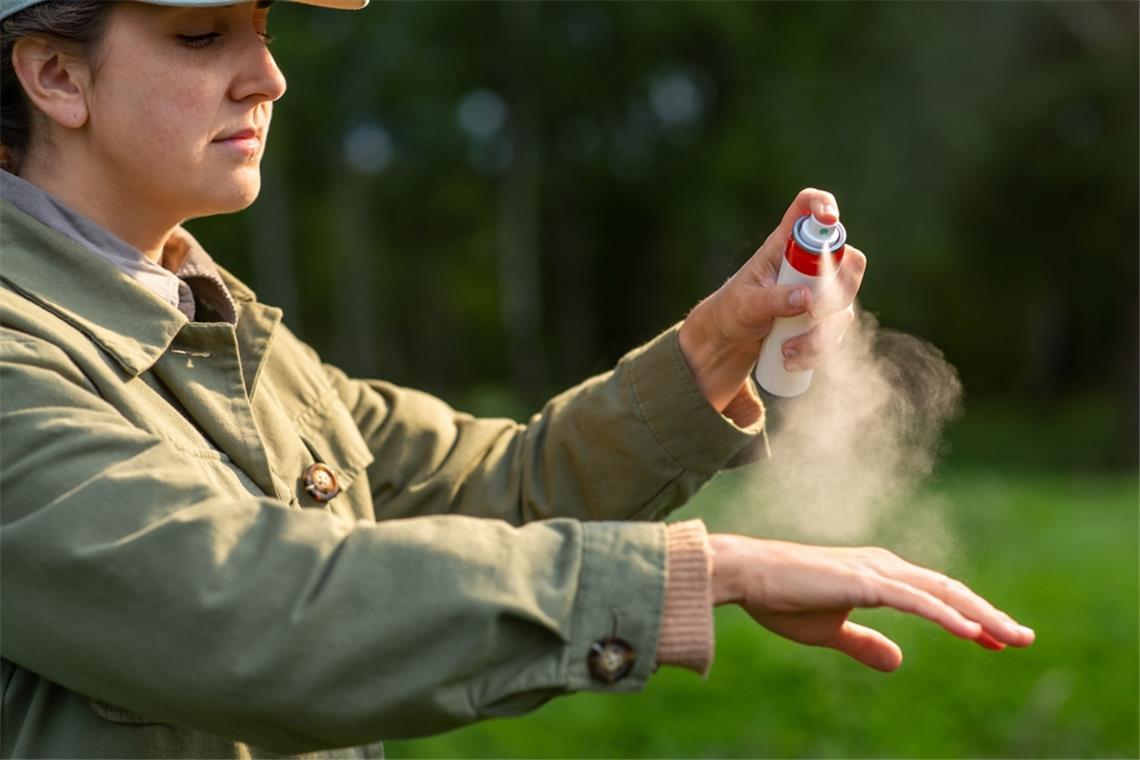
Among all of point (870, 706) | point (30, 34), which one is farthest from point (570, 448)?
point (870, 706)

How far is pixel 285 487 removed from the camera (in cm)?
217

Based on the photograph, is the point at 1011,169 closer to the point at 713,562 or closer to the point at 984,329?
the point at 984,329

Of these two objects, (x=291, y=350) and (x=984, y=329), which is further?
(x=984, y=329)

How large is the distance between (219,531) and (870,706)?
12.8 ft

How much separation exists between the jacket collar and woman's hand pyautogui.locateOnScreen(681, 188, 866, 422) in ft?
2.99

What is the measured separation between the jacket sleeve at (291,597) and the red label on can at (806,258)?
688 millimetres

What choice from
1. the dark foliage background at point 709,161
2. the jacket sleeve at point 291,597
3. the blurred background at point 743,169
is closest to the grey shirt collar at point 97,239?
the jacket sleeve at point 291,597

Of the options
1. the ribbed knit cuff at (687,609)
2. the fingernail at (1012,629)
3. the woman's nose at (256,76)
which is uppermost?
the woman's nose at (256,76)

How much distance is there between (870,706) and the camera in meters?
5.12

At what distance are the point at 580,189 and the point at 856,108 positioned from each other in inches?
271

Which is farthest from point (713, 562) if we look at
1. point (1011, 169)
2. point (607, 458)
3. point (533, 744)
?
point (1011, 169)

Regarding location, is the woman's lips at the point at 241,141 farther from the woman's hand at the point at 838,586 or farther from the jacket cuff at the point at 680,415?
the woman's hand at the point at 838,586

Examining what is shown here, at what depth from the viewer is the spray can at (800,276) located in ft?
7.25

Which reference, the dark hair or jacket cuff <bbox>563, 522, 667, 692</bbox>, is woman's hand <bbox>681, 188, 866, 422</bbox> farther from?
the dark hair
